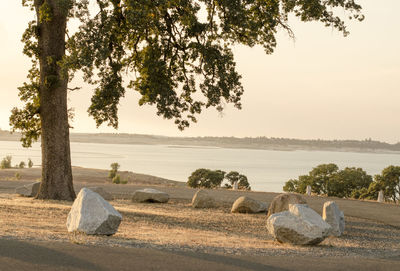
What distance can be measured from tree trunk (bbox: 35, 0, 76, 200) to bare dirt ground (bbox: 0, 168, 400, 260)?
3.63ft

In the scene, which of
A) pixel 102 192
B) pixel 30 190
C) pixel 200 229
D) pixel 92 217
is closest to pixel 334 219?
A: pixel 200 229

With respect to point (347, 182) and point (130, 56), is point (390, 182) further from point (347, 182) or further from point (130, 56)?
point (130, 56)

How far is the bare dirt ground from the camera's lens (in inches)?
407

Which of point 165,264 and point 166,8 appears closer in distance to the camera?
point 165,264

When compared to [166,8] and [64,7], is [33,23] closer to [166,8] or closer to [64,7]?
[64,7]

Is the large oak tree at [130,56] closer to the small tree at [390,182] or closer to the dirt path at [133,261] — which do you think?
the dirt path at [133,261]

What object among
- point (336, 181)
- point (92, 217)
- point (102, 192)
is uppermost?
point (92, 217)

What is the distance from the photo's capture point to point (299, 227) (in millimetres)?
11586

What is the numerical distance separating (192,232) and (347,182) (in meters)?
29.2

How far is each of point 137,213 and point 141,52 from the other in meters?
6.88

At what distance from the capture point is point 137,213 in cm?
1692

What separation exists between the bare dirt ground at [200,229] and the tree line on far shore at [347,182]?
12.1m

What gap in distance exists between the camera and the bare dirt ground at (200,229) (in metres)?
10.3

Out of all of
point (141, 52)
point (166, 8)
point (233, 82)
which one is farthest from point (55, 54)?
point (233, 82)
